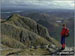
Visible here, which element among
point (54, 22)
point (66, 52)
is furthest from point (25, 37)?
point (66, 52)

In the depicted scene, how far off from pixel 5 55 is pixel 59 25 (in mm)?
2867

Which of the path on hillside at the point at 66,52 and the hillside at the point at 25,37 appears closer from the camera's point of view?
the path on hillside at the point at 66,52

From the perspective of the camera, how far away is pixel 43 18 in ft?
29.9

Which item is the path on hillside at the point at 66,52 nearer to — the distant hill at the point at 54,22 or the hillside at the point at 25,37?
the hillside at the point at 25,37

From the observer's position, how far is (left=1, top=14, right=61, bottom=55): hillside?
29.3 ft

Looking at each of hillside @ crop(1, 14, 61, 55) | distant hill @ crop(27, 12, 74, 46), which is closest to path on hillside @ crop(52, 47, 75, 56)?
hillside @ crop(1, 14, 61, 55)

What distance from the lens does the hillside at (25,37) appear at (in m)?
8.92

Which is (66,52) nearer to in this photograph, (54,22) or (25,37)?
(54,22)

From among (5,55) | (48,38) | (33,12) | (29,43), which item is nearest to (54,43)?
→ (48,38)

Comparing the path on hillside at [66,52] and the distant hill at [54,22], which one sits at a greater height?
the distant hill at [54,22]

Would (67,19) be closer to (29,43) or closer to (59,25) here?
(59,25)

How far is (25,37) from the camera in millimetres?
9250

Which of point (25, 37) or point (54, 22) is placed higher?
point (54, 22)

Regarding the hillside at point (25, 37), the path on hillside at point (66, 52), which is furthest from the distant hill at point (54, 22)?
the path on hillside at point (66, 52)
